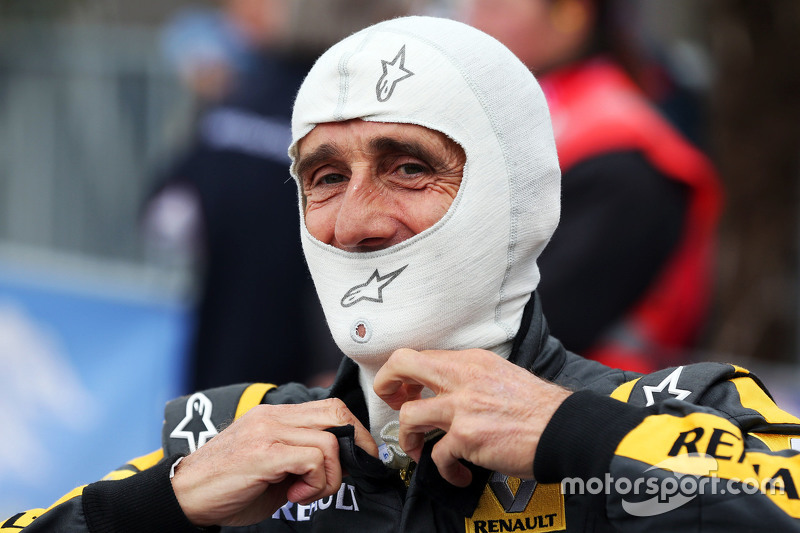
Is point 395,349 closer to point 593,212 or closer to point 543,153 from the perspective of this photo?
point 543,153

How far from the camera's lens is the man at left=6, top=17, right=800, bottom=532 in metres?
2.30

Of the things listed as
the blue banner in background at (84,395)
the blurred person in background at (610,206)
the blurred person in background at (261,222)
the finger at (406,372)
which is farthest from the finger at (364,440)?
the blue banner in background at (84,395)

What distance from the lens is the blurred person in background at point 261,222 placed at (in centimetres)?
569

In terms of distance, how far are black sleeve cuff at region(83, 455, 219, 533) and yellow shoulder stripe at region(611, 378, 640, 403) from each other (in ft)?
3.02

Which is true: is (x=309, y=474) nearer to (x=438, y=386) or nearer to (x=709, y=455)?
(x=438, y=386)

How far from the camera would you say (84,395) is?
7.07 metres

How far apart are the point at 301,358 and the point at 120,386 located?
5.37ft

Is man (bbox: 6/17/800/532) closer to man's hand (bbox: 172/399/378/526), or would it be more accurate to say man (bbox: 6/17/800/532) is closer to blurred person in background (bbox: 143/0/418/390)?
man's hand (bbox: 172/399/378/526)

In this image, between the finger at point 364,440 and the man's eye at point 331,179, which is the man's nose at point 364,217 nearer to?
the man's eye at point 331,179

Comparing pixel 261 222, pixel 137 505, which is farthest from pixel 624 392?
pixel 261 222

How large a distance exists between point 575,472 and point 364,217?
28.5 inches

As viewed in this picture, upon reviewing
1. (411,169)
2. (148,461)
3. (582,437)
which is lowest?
(582,437)

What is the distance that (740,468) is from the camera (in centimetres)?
226

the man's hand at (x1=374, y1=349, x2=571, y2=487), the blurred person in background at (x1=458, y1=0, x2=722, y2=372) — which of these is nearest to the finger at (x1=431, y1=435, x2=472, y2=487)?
the man's hand at (x1=374, y1=349, x2=571, y2=487)
